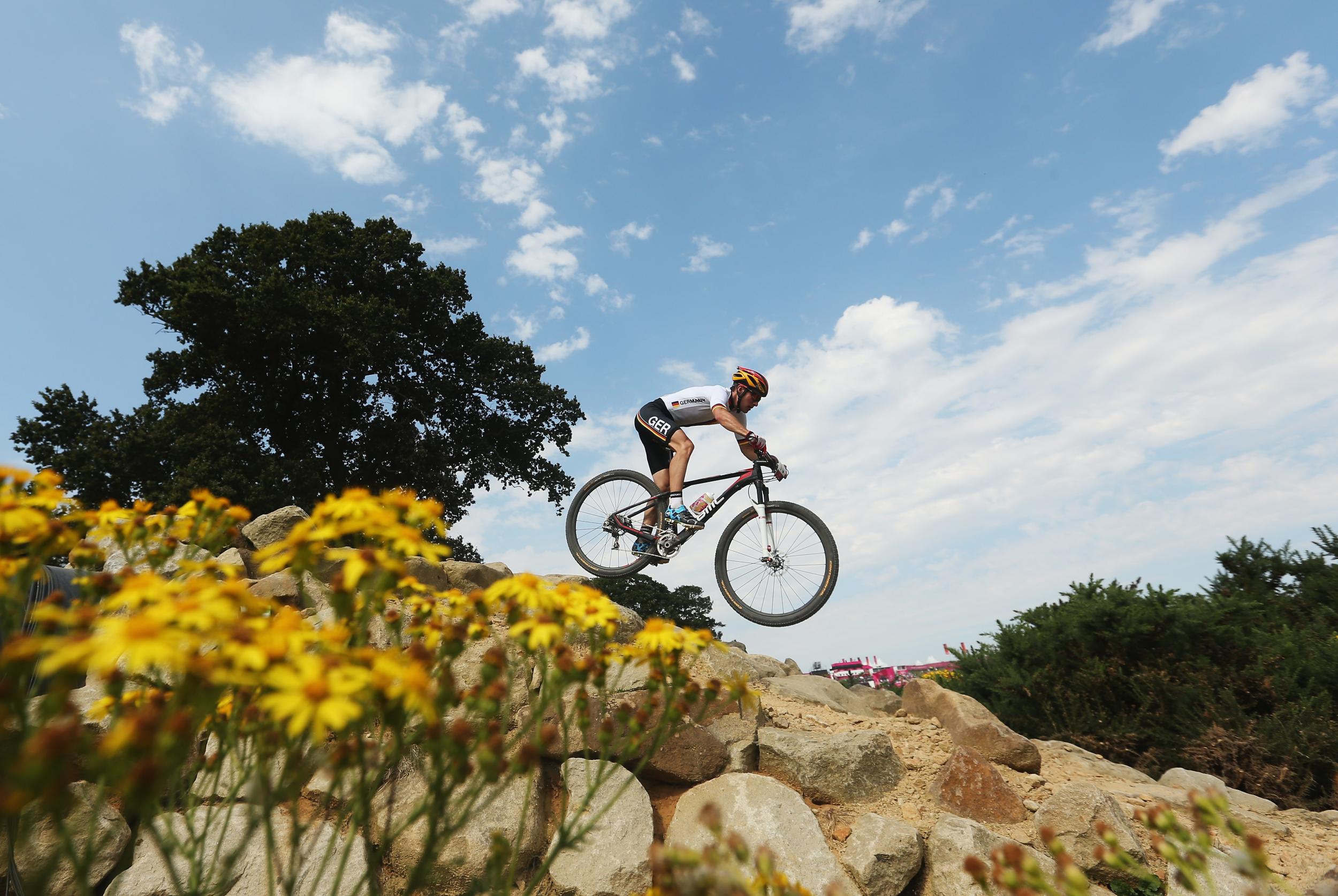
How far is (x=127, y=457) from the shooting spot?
14195 mm

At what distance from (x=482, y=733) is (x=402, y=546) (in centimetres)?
54

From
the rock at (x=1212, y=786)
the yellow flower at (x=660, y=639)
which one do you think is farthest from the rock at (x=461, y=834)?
the rock at (x=1212, y=786)

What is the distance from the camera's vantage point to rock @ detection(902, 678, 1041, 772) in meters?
4.99

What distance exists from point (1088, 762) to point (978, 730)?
1.13 m

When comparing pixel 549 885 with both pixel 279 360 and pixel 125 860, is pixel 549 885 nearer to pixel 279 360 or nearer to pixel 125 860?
pixel 125 860

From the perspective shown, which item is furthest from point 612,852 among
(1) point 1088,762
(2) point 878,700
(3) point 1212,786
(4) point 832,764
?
(3) point 1212,786

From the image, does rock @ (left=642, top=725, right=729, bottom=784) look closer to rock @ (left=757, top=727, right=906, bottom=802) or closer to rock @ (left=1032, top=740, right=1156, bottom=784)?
rock @ (left=757, top=727, right=906, bottom=802)

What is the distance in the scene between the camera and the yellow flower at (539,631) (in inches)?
59.8

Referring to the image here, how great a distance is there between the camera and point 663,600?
21.9 m

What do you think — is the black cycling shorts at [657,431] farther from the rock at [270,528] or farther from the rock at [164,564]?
the rock at [164,564]

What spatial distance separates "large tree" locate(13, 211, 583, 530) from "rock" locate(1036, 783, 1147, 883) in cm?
1296

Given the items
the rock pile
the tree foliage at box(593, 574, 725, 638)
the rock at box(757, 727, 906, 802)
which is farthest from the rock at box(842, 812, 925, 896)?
the tree foliage at box(593, 574, 725, 638)

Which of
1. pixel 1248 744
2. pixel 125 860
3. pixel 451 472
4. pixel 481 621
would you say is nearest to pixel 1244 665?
pixel 1248 744

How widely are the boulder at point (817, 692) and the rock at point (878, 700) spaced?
5 cm
